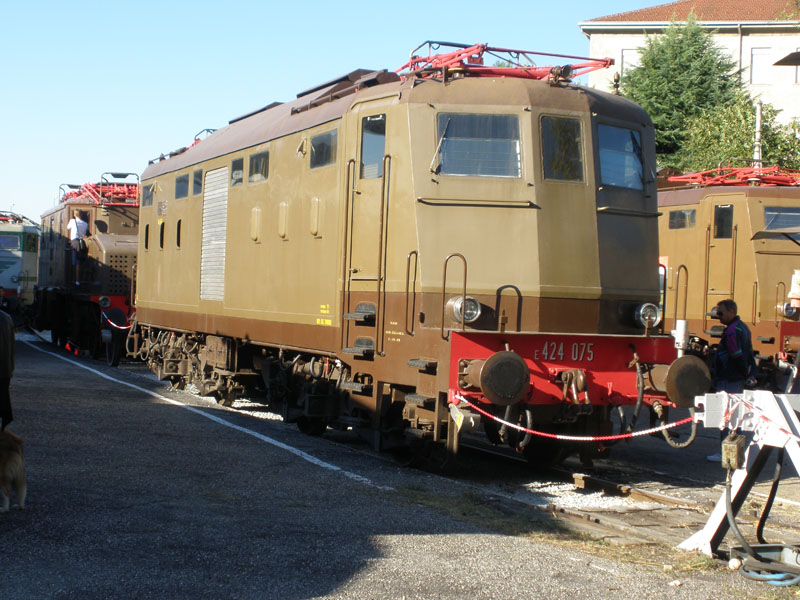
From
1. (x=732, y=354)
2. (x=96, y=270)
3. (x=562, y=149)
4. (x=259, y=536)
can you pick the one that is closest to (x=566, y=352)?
(x=562, y=149)

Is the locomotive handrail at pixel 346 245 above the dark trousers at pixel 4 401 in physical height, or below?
above

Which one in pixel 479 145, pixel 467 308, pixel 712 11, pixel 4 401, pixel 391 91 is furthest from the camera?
pixel 712 11

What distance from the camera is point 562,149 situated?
8820 mm

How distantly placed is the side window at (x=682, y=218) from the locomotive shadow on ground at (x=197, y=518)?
29.4ft

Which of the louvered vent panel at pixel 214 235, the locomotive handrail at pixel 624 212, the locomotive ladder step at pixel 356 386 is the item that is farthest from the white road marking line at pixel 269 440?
the locomotive handrail at pixel 624 212

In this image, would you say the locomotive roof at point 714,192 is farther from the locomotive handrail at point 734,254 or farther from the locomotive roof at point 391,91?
the locomotive roof at point 391,91

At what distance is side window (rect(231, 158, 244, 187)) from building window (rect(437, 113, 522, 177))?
410 centimetres

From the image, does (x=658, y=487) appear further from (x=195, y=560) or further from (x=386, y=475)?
(x=195, y=560)

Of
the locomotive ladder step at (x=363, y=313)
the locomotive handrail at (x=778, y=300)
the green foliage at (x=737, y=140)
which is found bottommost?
the locomotive ladder step at (x=363, y=313)

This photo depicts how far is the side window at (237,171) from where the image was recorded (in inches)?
477

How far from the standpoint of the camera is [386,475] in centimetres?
869

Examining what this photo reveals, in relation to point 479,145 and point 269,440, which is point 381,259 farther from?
point 269,440

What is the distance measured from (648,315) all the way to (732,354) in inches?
86.5

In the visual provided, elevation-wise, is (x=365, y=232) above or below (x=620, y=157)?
below
